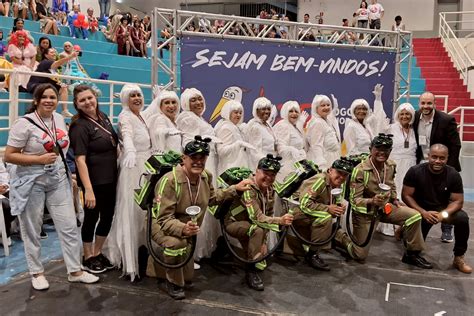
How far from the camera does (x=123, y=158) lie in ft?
11.2

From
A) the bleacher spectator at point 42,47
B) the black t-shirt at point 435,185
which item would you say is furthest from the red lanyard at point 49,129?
the bleacher spectator at point 42,47

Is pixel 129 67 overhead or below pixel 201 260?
overhead

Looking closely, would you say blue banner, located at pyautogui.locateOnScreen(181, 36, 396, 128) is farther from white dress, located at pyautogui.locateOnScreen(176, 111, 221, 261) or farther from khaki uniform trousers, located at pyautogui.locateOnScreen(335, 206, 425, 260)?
khaki uniform trousers, located at pyautogui.locateOnScreen(335, 206, 425, 260)

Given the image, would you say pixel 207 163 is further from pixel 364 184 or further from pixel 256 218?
pixel 364 184

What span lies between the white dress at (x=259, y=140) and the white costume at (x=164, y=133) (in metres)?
0.67

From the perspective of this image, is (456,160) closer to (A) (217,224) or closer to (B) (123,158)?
(A) (217,224)

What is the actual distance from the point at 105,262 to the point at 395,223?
2454 millimetres

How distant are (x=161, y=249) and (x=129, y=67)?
332 inches

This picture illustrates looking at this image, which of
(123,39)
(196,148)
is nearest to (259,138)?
(196,148)

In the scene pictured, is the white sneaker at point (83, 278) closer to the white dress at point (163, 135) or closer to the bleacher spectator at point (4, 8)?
the white dress at point (163, 135)

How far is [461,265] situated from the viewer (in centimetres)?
392

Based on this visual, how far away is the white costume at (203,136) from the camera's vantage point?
151 inches

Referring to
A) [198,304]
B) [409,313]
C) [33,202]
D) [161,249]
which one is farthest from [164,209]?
[409,313]

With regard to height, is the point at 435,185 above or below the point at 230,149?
below
